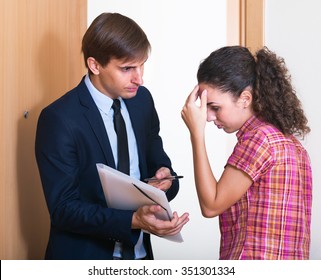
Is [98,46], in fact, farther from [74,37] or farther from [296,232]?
[296,232]

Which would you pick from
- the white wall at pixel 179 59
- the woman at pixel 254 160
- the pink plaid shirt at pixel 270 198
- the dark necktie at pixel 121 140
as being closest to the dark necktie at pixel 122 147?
the dark necktie at pixel 121 140

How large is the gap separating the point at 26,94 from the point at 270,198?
81 centimetres

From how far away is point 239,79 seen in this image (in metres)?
1.49

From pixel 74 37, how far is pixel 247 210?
41.4 inches

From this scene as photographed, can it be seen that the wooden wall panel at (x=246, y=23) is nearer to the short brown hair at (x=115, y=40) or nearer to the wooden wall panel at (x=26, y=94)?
the wooden wall panel at (x=26, y=94)

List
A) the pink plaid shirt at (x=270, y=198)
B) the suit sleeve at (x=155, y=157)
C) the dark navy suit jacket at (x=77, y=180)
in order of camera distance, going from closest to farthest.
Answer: the pink plaid shirt at (x=270, y=198) < the dark navy suit jacket at (x=77, y=180) < the suit sleeve at (x=155, y=157)

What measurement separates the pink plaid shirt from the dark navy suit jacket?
34 centimetres

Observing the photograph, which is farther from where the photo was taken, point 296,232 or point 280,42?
point 280,42

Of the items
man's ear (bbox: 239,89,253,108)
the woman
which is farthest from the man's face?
man's ear (bbox: 239,89,253,108)

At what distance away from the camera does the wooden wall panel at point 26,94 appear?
1.60 metres

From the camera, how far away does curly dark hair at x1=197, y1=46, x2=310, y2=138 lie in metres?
1.47

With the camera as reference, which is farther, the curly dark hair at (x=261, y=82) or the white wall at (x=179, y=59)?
the white wall at (x=179, y=59)

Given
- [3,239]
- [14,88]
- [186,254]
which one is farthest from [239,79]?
[186,254]
